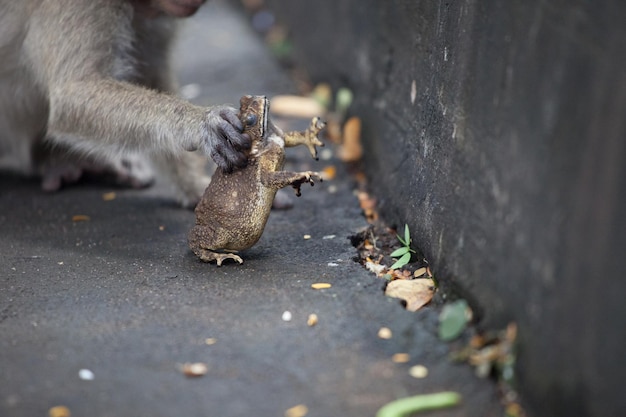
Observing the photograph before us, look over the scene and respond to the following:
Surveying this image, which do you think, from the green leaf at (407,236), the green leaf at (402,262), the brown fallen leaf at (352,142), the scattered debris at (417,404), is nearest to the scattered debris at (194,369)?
the scattered debris at (417,404)

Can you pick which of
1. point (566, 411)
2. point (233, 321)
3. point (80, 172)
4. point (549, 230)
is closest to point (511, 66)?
point (549, 230)

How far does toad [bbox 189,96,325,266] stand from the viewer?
3.92 meters

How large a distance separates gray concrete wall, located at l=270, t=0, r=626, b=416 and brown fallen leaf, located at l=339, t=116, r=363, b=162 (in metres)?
1.50

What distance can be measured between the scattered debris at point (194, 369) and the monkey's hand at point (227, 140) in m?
1.13

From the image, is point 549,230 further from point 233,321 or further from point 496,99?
point 233,321

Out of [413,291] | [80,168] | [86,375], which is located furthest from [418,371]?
[80,168]

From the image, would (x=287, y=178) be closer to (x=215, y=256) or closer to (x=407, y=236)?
(x=215, y=256)

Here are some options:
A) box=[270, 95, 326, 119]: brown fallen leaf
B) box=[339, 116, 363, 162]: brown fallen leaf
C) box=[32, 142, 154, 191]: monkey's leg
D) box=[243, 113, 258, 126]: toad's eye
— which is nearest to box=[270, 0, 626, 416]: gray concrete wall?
box=[243, 113, 258, 126]: toad's eye

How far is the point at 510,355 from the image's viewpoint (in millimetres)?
2990

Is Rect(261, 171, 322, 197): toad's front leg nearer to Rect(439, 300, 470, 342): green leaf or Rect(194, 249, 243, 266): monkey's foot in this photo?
Rect(194, 249, 243, 266): monkey's foot

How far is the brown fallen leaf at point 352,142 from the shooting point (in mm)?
5814

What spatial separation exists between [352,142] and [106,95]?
1.93 meters

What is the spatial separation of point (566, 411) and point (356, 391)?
0.74 meters

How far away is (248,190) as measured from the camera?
12.9 ft
